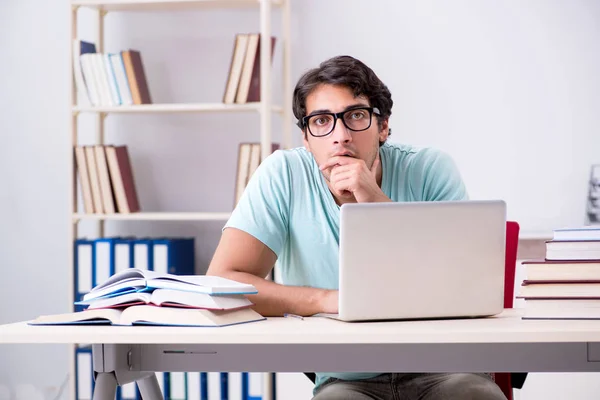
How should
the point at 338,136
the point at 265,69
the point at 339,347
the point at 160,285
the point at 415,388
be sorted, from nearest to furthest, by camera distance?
the point at 339,347, the point at 160,285, the point at 415,388, the point at 338,136, the point at 265,69

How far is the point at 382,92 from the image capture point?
1.92m

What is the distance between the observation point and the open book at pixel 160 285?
133 cm

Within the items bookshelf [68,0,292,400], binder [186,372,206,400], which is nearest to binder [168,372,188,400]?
binder [186,372,206,400]

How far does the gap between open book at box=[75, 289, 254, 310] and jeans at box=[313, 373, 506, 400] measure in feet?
1.21

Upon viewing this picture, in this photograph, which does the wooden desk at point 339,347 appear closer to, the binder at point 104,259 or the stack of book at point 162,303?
the stack of book at point 162,303

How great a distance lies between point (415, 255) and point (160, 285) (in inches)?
17.6

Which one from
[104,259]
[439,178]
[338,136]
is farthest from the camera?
[104,259]

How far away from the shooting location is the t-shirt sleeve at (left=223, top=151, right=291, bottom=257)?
1805mm

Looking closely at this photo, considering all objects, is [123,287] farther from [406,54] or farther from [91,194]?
[406,54]

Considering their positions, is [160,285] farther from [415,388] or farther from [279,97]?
[279,97]

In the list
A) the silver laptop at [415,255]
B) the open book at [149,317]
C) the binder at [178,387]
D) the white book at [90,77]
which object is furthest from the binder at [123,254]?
the silver laptop at [415,255]

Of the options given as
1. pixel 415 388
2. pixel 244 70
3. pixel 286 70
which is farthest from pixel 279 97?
pixel 415 388

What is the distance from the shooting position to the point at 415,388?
1.65m

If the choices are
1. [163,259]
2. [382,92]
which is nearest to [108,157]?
[163,259]
